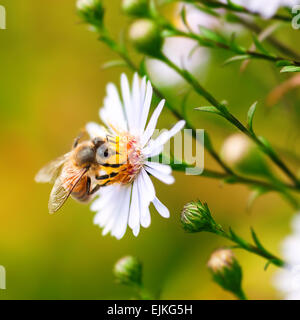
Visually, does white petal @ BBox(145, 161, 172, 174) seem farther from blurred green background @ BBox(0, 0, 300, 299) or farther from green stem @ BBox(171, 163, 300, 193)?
blurred green background @ BBox(0, 0, 300, 299)

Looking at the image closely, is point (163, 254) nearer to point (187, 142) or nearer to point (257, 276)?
point (257, 276)

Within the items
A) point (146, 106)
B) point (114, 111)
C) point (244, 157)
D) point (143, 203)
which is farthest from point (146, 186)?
point (244, 157)

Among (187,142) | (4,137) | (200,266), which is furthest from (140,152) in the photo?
(4,137)

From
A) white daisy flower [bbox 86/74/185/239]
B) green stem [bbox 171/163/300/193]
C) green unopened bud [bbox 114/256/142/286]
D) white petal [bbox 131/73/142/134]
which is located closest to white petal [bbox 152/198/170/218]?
white daisy flower [bbox 86/74/185/239]

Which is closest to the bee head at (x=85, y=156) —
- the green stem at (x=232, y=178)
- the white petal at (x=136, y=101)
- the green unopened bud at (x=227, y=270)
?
the white petal at (x=136, y=101)

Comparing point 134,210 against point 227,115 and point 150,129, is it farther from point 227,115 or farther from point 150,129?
point 227,115
